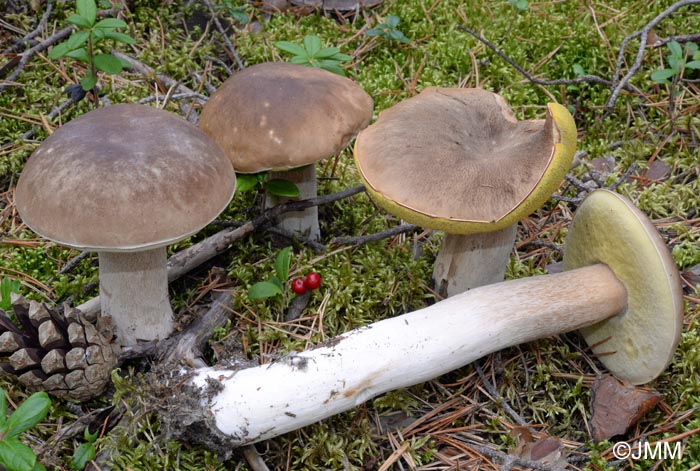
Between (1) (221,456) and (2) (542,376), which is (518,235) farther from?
(1) (221,456)

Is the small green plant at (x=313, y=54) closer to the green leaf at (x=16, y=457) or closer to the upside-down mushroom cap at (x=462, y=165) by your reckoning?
the upside-down mushroom cap at (x=462, y=165)

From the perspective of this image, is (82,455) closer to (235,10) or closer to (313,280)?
(313,280)

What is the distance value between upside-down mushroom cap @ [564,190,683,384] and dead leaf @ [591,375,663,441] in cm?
5

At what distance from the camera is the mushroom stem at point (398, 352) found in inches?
67.7

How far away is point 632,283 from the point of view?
1.85m

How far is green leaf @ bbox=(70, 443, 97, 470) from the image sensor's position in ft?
5.56

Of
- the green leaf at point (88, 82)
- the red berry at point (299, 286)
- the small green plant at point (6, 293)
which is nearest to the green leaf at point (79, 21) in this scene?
the green leaf at point (88, 82)

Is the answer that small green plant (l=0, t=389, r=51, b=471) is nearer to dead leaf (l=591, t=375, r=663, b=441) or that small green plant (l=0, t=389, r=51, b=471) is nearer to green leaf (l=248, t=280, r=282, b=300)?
green leaf (l=248, t=280, r=282, b=300)

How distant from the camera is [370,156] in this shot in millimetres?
1836

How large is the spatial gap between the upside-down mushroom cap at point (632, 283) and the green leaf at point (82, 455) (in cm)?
162

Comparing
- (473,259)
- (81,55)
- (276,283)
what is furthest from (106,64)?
(473,259)

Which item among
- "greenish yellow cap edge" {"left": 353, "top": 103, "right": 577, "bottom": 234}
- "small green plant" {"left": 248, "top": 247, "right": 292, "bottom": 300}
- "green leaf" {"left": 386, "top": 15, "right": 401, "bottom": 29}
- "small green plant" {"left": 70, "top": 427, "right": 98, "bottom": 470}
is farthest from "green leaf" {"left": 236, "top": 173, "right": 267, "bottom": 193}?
"green leaf" {"left": 386, "top": 15, "right": 401, "bottom": 29}

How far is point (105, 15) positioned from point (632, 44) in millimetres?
2687

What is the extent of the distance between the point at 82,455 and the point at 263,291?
71 cm
